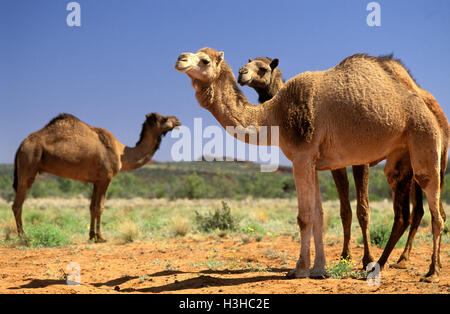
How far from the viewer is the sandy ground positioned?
639 centimetres

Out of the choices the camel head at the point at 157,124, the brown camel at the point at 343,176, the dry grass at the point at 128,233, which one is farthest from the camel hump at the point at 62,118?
the brown camel at the point at 343,176

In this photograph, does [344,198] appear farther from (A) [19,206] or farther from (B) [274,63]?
(A) [19,206]

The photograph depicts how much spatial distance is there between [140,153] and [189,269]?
26.0ft

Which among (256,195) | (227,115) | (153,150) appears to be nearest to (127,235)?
(153,150)

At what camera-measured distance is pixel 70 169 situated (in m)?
14.6

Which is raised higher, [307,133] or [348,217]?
[307,133]

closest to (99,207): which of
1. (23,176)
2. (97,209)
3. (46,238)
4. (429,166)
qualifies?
(97,209)

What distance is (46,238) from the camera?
12.5m

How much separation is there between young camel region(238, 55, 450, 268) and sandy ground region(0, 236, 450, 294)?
23.9 inches

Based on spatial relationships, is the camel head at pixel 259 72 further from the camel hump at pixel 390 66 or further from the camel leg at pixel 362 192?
the camel leg at pixel 362 192

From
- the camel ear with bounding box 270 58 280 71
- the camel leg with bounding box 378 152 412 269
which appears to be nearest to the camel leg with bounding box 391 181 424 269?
the camel leg with bounding box 378 152 412 269

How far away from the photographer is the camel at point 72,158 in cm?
1412

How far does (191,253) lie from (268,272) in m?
3.13
